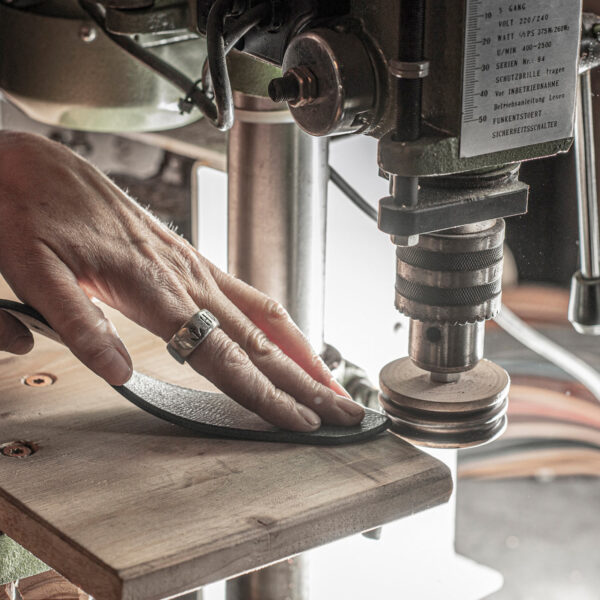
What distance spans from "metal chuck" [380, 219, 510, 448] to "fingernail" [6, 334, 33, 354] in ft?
0.95

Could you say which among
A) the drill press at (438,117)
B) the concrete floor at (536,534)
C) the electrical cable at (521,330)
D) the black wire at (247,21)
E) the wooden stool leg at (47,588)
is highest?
the black wire at (247,21)

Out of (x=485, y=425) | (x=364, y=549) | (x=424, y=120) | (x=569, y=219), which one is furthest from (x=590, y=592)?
(x=424, y=120)

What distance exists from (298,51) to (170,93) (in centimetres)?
44

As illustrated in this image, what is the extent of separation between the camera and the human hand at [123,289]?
0.82 meters

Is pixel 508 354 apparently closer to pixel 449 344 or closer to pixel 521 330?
pixel 521 330

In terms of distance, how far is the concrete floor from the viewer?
7.94 feet

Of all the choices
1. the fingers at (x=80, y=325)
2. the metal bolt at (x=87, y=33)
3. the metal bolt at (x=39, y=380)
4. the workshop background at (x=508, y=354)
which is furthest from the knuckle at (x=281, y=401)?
the metal bolt at (x=87, y=33)

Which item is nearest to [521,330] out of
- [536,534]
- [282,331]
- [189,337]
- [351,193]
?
[351,193]

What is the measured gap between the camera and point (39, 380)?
94 cm

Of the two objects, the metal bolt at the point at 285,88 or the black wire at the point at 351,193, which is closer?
the metal bolt at the point at 285,88

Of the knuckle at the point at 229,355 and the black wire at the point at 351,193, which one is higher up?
the black wire at the point at 351,193

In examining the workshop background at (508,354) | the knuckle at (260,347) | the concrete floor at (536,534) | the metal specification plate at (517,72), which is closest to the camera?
the metal specification plate at (517,72)

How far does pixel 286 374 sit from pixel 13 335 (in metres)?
0.22

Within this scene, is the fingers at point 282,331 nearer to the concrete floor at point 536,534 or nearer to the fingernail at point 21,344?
the fingernail at point 21,344
